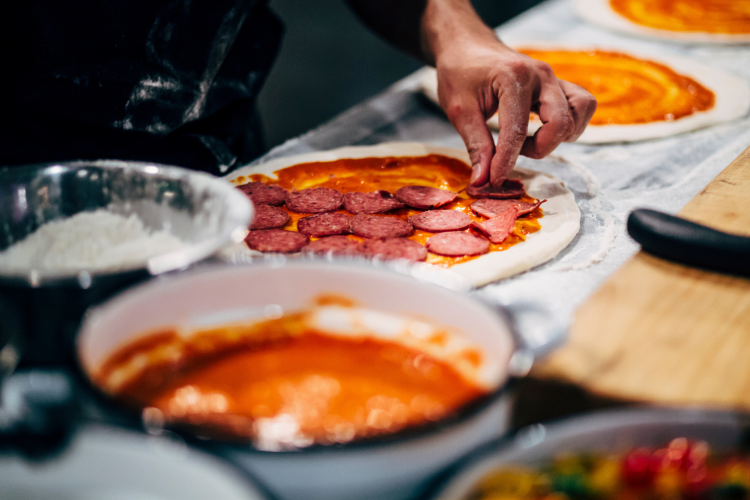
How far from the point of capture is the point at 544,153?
1.52 m

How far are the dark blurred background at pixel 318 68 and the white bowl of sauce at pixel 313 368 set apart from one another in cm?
356

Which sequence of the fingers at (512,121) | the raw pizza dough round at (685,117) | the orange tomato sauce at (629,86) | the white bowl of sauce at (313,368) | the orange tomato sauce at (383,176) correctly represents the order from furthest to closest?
the orange tomato sauce at (629,86)
the raw pizza dough round at (685,117)
the orange tomato sauce at (383,176)
the fingers at (512,121)
the white bowl of sauce at (313,368)

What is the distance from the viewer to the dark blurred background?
4332 mm

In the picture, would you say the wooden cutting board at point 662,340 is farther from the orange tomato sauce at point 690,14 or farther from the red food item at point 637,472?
the orange tomato sauce at point 690,14

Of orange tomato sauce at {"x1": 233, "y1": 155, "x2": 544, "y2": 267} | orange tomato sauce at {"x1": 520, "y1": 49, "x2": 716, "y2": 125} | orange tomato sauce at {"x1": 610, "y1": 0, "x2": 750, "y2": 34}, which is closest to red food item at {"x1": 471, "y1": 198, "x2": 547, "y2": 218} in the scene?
orange tomato sauce at {"x1": 233, "y1": 155, "x2": 544, "y2": 267}

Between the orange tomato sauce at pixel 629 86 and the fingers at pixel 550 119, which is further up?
the fingers at pixel 550 119

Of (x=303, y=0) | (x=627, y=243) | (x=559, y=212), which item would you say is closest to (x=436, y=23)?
(x=559, y=212)

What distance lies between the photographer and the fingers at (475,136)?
1476 millimetres

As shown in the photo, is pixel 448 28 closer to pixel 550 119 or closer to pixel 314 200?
pixel 550 119

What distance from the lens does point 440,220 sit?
1.38m

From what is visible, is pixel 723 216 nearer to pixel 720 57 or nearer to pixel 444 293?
pixel 444 293

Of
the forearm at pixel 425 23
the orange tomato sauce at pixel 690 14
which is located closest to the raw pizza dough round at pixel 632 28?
the orange tomato sauce at pixel 690 14

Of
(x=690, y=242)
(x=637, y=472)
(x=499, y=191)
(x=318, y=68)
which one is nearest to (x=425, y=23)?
(x=499, y=191)

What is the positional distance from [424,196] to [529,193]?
26 cm
